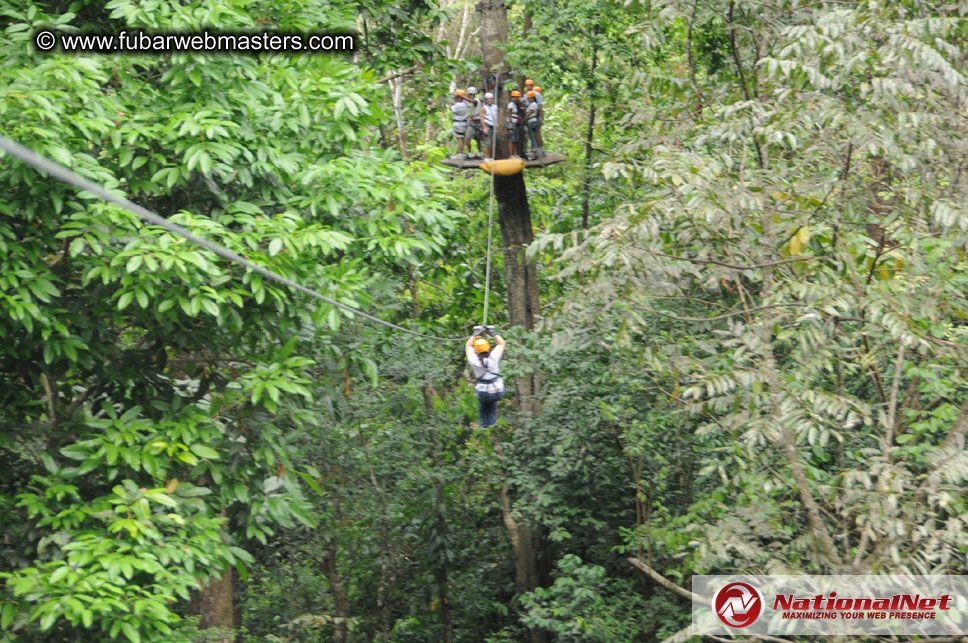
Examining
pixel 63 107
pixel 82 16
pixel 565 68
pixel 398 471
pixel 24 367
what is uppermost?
pixel 565 68

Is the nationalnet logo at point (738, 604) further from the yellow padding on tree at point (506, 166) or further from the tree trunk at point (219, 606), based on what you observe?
the tree trunk at point (219, 606)

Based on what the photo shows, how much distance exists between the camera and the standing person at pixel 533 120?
9516mm

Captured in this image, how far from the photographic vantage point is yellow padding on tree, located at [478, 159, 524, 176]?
9.66 metres

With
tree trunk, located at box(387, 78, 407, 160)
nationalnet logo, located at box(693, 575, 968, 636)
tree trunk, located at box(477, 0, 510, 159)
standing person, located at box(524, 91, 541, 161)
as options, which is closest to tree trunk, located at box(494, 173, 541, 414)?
standing person, located at box(524, 91, 541, 161)

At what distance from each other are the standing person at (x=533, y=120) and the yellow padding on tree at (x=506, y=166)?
25 cm

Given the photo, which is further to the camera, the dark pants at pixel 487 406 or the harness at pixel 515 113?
the harness at pixel 515 113

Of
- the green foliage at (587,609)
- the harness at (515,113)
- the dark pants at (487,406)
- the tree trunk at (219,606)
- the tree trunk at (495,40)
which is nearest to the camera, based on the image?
the dark pants at (487,406)

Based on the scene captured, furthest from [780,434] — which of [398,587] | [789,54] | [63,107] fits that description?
[398,587]

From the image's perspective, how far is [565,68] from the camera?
10102 mm

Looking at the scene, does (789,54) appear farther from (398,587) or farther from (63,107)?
(398,587)

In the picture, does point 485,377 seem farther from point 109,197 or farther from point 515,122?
point 109,197

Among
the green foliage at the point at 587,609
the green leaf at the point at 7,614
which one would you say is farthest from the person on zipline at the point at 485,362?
the green leaf at the point at 7,614

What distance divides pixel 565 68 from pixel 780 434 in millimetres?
5901

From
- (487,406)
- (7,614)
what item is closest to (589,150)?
(487,406)
